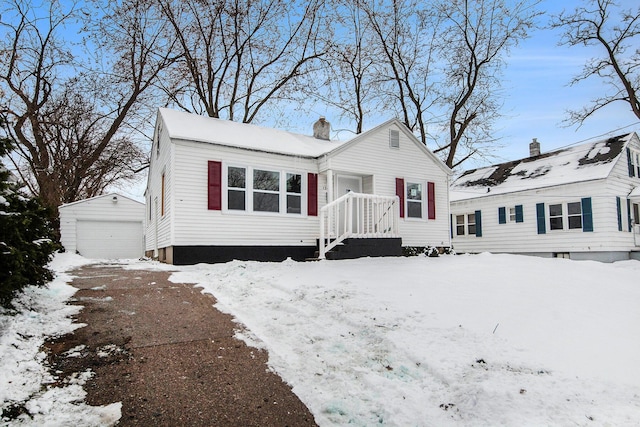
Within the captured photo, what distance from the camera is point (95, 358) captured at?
3.15 meters

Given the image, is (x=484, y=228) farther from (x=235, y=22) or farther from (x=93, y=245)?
(x=93, y=245)

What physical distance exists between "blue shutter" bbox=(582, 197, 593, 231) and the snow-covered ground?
10.5 metres

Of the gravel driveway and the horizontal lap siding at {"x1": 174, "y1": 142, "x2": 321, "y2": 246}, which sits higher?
the horizontal lap siding at {"x1": 174, "y1": 142, "x2": 321, "y2": 246}

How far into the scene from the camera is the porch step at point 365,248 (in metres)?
9.95

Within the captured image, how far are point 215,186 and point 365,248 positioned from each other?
167 inches

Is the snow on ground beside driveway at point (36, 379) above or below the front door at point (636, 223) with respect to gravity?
below

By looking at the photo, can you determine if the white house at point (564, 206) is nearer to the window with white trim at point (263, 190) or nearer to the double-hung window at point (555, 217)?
the double-hung window at point (555, 217)

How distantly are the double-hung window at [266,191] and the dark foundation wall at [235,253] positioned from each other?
1119 mm

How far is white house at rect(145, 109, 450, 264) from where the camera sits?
9.80 m

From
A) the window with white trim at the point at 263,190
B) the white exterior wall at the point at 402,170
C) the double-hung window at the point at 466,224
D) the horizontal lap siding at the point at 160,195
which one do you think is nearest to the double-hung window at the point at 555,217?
the double-hung window at the point at 466,224

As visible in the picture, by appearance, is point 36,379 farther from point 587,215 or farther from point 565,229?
point 565,229

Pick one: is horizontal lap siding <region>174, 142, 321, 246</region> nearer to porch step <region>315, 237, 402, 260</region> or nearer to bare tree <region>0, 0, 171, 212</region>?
porch step <region>315, 237, 402, 260</region>

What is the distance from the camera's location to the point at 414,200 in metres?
13.1

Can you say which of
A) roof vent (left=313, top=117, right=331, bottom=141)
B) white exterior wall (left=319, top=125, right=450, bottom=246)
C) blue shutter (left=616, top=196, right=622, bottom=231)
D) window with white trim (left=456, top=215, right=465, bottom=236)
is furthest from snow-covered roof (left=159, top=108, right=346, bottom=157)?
blue shutter (left=616, top=196, right=622, bottom=231)
